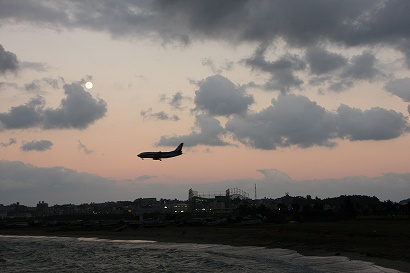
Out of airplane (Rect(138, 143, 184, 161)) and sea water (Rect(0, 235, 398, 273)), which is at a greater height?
airplane (Rect(138, 143, 184, 161))

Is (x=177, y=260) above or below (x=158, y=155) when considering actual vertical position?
below

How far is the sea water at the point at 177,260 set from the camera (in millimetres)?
44062

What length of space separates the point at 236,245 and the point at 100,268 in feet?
80.3

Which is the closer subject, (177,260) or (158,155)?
(177,260)

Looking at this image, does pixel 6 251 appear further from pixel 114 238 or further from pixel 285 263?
pixel 285 263

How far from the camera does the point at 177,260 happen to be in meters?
55.6

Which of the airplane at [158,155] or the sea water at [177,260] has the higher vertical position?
the airplane at [158,155]

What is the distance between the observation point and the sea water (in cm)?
4406

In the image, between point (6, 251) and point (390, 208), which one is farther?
point (390, 208)

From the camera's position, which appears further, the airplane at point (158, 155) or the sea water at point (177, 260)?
the airplane at point (158, 155)

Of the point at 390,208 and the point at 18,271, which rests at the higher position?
the point at 390,208

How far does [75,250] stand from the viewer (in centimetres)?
7319

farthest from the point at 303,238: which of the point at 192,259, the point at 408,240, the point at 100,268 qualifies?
the point at 100,268

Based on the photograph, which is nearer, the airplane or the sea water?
the sea water
